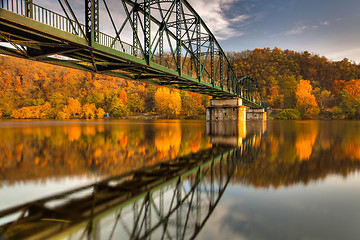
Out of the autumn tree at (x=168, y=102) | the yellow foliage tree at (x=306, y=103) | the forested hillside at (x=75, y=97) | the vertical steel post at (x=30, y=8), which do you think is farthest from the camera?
the forested hillside at (x=75, y=97)

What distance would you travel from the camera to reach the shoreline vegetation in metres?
103

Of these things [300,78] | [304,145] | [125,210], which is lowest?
[304,145]

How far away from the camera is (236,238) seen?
3.81 meters

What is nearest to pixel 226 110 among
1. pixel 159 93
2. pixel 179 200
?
pixel 159 93

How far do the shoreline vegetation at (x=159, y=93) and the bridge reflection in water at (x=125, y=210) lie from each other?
94670 millimetres

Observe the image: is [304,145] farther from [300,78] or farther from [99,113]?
[300,78]

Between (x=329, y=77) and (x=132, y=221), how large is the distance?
198m

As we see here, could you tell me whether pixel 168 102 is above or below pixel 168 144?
above

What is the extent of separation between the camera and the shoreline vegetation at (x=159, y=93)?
10344 cm

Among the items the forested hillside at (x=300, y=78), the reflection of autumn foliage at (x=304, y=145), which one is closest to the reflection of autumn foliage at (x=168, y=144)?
the reflection of autumn foliage at (x=304, y=145)

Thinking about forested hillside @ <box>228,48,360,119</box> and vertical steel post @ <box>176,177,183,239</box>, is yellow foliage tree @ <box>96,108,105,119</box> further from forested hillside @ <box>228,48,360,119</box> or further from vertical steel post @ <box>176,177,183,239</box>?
vertical steel post @ <box>176,177,183,239</box>

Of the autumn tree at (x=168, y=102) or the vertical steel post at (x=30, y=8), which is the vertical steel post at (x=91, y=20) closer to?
the vertical steel post at (x=30, y=8)

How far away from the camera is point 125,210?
478cm

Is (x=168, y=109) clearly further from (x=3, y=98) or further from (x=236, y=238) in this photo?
(x=236, y=238)
